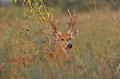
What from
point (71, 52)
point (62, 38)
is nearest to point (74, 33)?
point (62, 38)

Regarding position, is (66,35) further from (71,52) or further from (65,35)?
(71,52)

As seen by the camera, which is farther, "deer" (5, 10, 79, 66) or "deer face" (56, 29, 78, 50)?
"deer face" (56, 29, 78, 50)

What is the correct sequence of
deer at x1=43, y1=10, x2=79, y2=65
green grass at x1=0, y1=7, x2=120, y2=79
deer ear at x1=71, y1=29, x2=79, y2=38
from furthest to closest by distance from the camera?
deer ear at x1=71, y1=29, x2=79, y2=38 < deer at x1=43, y1=10, x2=79, y2=65 < green grass at x1=0, y1=7, x2=120, y2=79

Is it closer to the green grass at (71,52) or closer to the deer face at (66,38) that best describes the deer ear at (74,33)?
the deer face at (66,38)

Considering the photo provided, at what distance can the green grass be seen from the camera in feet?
20.6

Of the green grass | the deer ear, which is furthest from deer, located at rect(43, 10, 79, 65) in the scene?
the green grass

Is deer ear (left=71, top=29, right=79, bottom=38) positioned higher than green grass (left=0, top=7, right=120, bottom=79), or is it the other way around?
deer ear (left=71, top=29, right=79, bottom=38)

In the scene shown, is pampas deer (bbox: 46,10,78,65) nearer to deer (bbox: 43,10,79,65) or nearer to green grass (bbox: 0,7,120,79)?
deer (bbox: 43,10,79,65)

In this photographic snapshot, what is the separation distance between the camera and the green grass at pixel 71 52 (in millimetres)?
6293

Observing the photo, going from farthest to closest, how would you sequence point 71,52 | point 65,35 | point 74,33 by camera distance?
point 65,35 < point 74,33 < point 71,52

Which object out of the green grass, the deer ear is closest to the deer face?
the deer ear

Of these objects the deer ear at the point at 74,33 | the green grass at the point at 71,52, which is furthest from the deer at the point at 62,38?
the green grass at the point at 71,52

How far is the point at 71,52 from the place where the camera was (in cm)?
741

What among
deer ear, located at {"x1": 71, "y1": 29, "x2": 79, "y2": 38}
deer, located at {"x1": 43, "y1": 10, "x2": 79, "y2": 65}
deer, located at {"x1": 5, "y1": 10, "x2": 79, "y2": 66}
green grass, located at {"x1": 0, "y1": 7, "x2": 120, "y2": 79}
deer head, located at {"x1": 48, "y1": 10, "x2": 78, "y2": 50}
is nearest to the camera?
green grass, located at {"x1": 0, "y1": 7, "x2": 120, "y2": 79}
